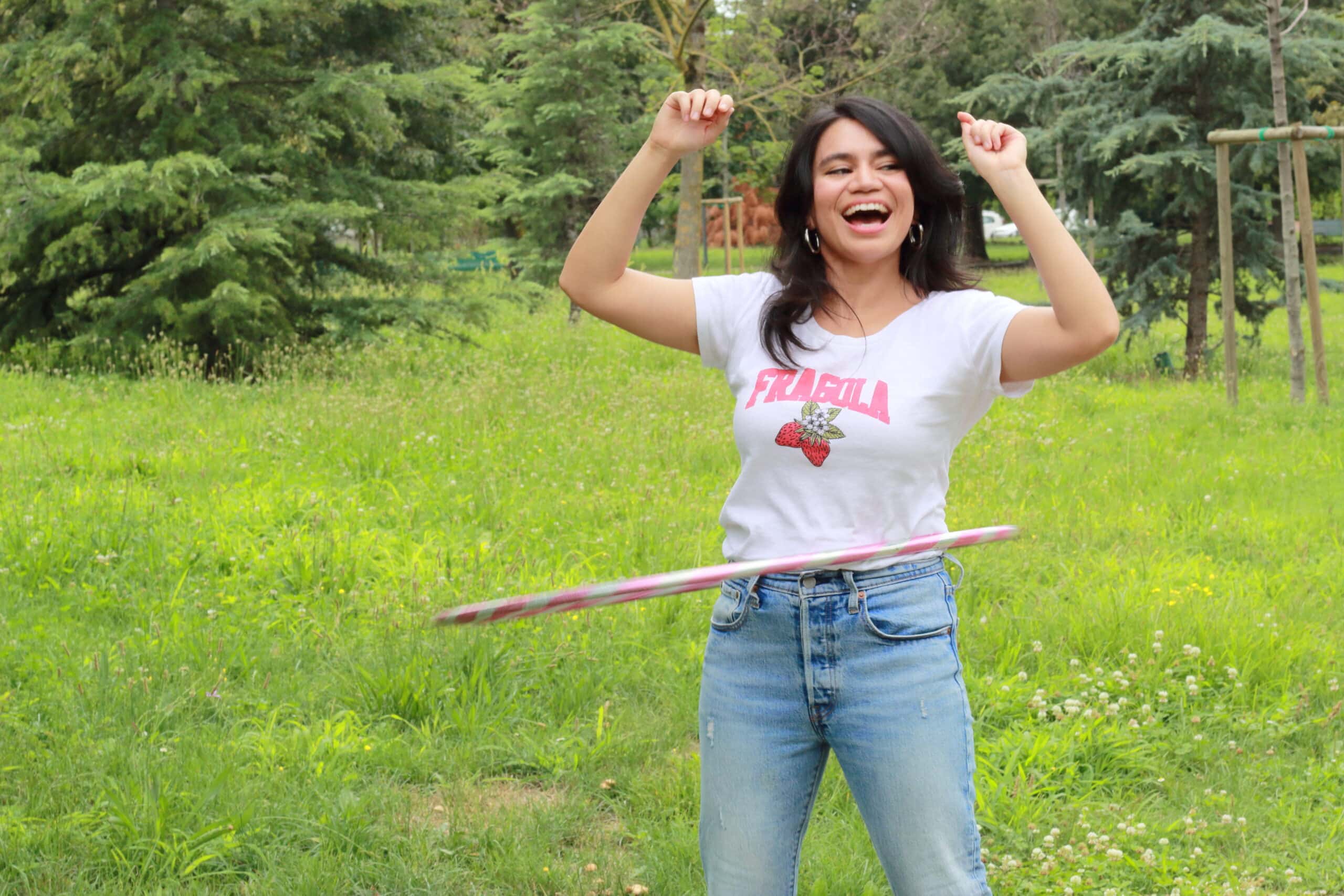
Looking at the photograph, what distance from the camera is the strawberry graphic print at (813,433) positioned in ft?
8.46

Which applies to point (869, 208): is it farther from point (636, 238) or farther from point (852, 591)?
point (852, 591)

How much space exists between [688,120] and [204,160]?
8.88 meters

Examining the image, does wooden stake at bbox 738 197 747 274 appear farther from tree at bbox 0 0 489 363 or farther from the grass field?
tree at bbox 0 0 489 363

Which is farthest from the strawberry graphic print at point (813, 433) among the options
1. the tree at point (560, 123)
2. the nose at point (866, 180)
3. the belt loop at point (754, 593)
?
the tree at point (560, 123)

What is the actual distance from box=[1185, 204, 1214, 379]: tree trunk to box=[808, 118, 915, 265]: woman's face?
447 inches

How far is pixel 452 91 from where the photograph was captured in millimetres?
12328

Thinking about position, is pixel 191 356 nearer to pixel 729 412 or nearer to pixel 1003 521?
pixel 729 412

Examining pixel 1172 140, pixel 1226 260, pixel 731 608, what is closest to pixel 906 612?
pixel 731 608

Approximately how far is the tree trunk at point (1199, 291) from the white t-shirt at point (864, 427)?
37.4ft

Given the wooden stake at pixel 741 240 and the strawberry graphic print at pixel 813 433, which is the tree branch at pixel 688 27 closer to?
the wooden stake at pixel 741 240

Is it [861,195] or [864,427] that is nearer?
[864,427]

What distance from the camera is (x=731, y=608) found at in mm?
2670

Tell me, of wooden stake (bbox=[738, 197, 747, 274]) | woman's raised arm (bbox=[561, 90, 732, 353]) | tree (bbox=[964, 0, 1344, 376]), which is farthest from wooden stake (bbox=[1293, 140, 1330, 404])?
woman's raised arm (bbox=[561, 90, 732, 353])

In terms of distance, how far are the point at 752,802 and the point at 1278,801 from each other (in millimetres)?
2560
